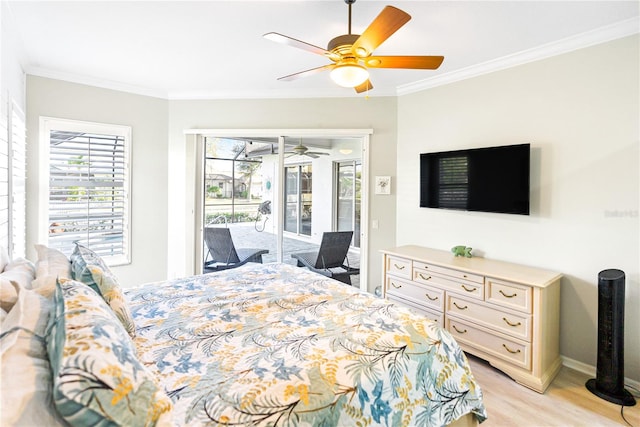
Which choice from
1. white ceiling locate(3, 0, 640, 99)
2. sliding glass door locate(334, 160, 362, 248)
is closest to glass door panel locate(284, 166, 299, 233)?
sliding glass door locate(334, 160, 362, 248)

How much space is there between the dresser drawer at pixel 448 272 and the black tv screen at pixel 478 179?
701mm

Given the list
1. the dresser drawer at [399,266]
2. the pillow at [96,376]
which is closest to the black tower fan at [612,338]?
the dresser drawer at [399,266]

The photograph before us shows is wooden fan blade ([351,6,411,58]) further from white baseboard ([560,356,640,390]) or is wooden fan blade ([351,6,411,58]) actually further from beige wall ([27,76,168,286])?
beige wall ([27,76,168,286])

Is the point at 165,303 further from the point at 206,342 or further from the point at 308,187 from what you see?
the point at 308,187

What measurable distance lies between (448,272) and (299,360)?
2037mm

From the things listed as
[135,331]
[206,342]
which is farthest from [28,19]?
[206,342]

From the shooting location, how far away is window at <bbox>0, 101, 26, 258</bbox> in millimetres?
2371

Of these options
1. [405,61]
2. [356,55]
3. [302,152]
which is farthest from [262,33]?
[302,152]

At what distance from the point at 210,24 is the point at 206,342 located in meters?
2.28

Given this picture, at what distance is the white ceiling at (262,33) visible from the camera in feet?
7.50

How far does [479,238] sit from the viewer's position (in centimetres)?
335

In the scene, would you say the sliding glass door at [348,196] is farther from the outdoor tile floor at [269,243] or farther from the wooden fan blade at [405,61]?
the wooden fan blade at [405,61]

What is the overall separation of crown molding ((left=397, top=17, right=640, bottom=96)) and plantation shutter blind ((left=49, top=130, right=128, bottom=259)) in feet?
11.8

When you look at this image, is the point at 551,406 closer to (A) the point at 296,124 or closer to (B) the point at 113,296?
(B) the point at 113,296
